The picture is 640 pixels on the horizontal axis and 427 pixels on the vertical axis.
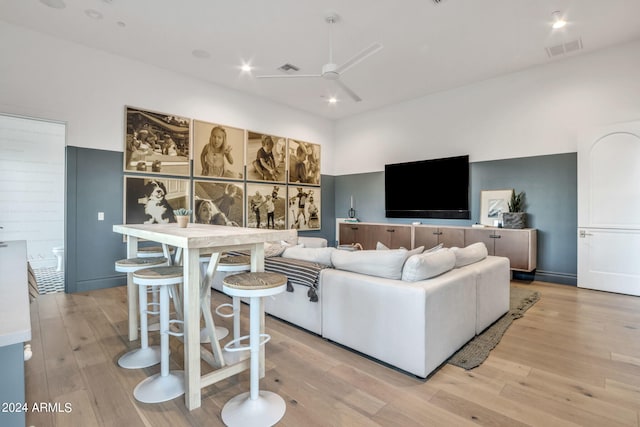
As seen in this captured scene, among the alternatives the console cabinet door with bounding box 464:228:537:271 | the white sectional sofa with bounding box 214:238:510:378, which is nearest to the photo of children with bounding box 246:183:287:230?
the white sectional sofa with bounding box 214:238:510:378

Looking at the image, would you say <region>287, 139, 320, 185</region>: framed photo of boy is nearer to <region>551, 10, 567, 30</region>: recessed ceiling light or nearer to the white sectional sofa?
the white sectional sofa

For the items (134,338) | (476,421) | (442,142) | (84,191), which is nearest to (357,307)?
(476,421)

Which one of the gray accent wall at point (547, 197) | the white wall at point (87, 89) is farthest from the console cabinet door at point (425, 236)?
the white wall at point (87, 89)

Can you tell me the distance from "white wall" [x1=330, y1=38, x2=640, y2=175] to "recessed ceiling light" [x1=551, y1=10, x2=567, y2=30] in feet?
3.68

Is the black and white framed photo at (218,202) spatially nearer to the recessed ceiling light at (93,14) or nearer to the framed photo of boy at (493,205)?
the recessed ceiling light at (93,14)

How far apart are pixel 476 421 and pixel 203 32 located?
15.3ft

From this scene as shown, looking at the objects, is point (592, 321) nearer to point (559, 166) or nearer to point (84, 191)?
point (559, 166)

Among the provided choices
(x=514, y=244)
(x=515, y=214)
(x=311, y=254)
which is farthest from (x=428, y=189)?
(x=311, y=254)

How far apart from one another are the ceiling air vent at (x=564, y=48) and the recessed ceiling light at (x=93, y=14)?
5695 millimetres

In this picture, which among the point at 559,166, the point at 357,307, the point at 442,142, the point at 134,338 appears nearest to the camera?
the point at 357,307

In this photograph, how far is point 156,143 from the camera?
15.5ft

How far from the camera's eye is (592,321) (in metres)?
3.05

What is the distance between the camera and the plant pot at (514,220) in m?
4.62

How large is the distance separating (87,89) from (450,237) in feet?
19.3
